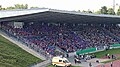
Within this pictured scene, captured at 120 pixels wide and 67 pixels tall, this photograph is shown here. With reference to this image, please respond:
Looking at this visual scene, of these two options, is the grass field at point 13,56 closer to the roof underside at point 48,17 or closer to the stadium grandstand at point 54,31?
the stadium grandstand at point 54,31

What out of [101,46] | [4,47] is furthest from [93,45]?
[4,47]

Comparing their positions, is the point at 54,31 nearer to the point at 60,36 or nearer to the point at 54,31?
the point at 54,31

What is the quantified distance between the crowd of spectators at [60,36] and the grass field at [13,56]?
458 cm

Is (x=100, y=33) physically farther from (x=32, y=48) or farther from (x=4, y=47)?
(x=4, y=47)

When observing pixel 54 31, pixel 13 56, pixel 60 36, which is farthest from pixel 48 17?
pixel 13 56

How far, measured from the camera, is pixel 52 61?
3988cm

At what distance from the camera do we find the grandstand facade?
148 ft

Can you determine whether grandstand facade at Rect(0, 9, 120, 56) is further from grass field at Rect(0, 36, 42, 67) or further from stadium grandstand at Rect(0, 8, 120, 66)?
grass field at Rect(0, 36, 42, 67)

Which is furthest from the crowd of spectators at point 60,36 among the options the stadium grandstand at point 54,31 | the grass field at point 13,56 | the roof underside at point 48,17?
the grass field at point 13,56

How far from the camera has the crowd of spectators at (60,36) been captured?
1879 inches

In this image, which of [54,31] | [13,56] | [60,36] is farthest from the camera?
[54,31]

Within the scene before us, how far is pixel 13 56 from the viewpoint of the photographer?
121 feet

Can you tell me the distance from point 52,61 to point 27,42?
7.35m

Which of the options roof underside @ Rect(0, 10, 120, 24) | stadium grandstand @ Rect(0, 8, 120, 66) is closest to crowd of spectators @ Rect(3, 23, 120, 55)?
stadium grandstand @ Rect(0, 8, 120, 66)
